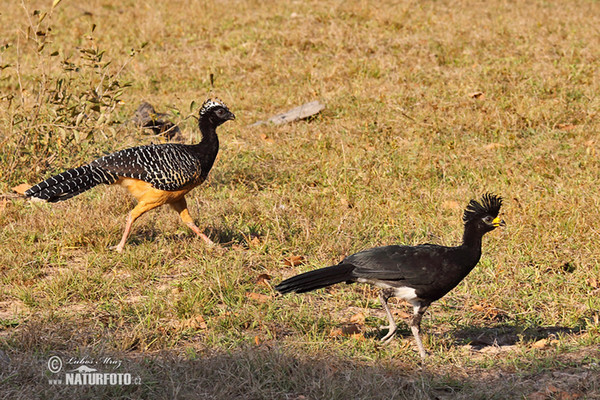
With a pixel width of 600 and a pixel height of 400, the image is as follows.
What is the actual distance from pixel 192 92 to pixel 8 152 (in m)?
4.55

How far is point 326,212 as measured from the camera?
8047 millimetres

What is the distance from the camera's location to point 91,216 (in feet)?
25.1

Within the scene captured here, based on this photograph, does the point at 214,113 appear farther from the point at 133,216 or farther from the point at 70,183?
the point at 70,183

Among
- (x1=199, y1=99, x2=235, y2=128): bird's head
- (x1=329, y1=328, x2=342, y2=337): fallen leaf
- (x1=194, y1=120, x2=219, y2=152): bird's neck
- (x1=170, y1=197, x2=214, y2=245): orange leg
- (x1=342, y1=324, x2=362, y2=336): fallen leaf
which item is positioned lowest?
(x1=342, y1=324, x2=362, y2=336): fallen leaf

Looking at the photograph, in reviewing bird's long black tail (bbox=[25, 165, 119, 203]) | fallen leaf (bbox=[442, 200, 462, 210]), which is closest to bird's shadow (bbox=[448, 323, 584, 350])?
fallen leaf (bbox=[442, 200, 462, 210])

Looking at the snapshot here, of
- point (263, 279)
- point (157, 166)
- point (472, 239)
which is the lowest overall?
point (263, 279)

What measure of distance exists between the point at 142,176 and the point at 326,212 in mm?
2167

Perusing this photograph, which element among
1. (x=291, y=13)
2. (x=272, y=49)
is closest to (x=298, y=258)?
(x=272, y=49)

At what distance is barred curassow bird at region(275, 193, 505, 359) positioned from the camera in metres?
5.28

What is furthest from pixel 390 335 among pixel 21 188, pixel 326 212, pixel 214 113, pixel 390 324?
pixel 21 188

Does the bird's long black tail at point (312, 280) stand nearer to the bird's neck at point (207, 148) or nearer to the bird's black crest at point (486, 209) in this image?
the bird's black crest at point (486, 209)

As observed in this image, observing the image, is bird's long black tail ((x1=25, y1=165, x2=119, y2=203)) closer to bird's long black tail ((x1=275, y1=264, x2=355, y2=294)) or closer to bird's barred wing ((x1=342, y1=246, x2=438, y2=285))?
bird's long black tail ((x1=275, y1=264, x2=355, y2=294))

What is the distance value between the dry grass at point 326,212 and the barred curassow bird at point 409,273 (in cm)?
41

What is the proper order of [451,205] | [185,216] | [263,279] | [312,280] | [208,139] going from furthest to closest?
[451,205] < [208,139] < [185,216] < [263,279] < [312,280]
